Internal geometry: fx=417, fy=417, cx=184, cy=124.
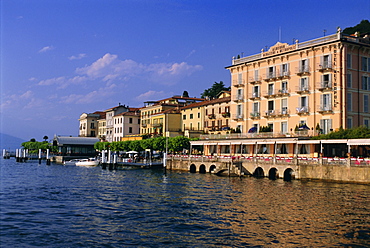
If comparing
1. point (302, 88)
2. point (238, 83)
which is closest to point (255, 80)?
point (238, 83)

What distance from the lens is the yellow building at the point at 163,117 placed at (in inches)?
4296

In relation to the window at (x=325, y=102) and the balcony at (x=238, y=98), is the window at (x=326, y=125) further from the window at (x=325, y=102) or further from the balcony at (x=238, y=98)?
the balcony at (x=238, y=98)

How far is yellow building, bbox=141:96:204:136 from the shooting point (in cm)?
10912

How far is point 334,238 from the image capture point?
24.0 metres

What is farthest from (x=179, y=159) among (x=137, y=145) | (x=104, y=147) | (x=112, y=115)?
(x=112, y=115)

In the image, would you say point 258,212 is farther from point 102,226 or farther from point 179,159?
point 179,159

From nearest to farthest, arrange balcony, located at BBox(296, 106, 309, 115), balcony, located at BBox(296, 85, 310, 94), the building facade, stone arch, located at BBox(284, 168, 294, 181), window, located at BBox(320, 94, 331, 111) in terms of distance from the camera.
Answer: stone arch, located at BBox(284, 168, 294, 181), window, located at BBox(320, 94, 331, 111), balcony, located at BBox(296, 106, 309, 115), balcony, located at BBox(296, 85, 310, 94), the building facade

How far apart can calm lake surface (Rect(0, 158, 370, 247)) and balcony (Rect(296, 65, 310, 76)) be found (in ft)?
83.8

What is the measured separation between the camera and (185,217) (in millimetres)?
29578

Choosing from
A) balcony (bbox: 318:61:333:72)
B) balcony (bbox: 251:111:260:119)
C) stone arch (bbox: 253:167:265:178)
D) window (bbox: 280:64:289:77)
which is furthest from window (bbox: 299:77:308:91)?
stone arch (bbox: 253:167:265:178)

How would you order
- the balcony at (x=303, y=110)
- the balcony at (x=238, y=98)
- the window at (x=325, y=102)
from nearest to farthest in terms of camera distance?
the window at (x=325, y=102)
the balcony at (x=303, y=110)
the balcony at (x=238, y=98)

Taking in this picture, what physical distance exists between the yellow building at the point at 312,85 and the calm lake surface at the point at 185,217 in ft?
→ 66.3

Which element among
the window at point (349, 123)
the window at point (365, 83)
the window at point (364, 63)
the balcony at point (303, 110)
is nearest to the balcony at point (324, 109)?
the balcony at point (303, 110)

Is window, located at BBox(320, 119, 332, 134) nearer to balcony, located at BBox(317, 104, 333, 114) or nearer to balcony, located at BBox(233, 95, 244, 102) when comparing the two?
balcony, located at BBox(317, 104, 333, 114)
